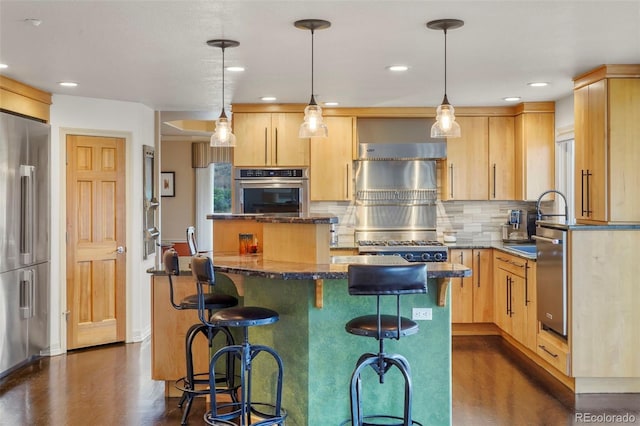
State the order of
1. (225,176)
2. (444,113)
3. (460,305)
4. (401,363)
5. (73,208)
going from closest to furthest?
(401,363)
(444,113)
(73,208)
(460,305)
(225,176)

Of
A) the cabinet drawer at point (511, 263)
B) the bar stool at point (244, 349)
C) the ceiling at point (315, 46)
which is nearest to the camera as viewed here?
the ceiling at point (315, 46)

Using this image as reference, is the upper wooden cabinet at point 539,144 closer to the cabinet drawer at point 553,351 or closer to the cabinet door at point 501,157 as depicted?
the cabinet door at point 501,157

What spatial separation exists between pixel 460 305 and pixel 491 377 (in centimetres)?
160

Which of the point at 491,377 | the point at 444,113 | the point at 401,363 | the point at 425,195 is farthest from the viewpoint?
the point at 425,195

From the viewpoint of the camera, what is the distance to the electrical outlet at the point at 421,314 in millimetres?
3762

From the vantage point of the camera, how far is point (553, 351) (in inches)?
202

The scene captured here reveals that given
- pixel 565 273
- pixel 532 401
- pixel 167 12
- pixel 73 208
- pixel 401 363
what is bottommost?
pixel 532 401

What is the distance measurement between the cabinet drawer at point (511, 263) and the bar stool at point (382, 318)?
9.13ft

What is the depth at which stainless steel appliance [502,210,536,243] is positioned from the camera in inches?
285

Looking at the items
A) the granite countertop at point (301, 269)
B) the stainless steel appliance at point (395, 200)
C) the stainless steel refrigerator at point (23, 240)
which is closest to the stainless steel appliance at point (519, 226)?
the stainless steel appliance at point (395, 200)

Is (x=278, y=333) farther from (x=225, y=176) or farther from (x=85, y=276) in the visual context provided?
(x=225, y=176)

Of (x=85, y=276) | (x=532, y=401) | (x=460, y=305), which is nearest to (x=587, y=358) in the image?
(x=532, y=401)

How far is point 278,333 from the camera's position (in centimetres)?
390

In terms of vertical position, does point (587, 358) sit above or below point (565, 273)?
below
